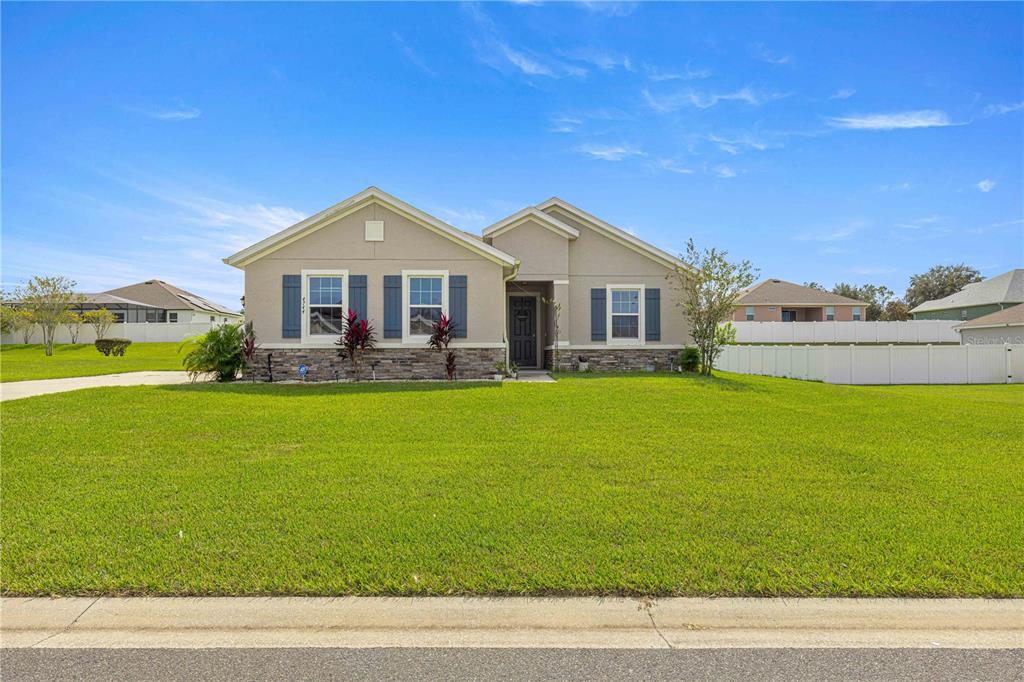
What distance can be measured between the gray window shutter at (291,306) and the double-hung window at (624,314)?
9.21m

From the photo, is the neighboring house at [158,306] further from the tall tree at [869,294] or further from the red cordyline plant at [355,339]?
the tall tree at [869,294]

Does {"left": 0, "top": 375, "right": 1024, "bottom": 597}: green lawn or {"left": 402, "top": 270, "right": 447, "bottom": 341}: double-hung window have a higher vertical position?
{"left": 402, "top": 270, "right": 447, "bottom": 341}: double-hung window

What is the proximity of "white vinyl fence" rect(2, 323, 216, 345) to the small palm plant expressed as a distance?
78.6ft

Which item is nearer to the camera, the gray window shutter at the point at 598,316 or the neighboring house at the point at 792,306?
the gray window shutter at the point at 598,316

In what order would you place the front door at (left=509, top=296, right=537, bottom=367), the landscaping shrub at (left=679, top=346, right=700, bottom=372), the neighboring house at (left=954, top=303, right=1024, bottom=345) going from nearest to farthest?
the landscaping shrub at (left=679, top=346, right=700, bottom=372) → the front door at (left=509, top=296, right=537, bottom=367) → the neighboring house at (left=954, top=303, right=1024, bottom=345)

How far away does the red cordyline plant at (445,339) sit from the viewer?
13867 mm

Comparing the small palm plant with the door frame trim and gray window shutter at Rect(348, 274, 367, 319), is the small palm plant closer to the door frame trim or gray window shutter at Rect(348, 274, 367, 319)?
gray window shutter at Rect(348, 274, 367, 319)

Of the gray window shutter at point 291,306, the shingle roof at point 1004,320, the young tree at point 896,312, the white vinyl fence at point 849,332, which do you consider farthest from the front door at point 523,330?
the young tree at point 896,312

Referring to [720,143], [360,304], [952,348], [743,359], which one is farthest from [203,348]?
[952,348]

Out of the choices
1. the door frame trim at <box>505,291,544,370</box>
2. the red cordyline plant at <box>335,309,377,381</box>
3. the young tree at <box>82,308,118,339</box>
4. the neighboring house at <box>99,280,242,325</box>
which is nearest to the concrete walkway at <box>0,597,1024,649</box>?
the red cordyline plant at <box>335,309,377,381</box>

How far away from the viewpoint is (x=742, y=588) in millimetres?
3473

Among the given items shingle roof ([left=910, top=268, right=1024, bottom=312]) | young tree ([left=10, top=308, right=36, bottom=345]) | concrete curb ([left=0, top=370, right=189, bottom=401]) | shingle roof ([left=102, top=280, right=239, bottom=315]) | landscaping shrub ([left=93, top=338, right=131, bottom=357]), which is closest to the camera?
concrete curb ([left=0, top=370, right=189, bottom=401])

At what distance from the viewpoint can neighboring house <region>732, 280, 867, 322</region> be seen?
134ft

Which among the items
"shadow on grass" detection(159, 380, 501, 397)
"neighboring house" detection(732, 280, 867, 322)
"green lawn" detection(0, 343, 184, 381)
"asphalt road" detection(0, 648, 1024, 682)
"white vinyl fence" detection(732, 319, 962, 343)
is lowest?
"asphalt road" detection(0, 648, 1024, 682)
